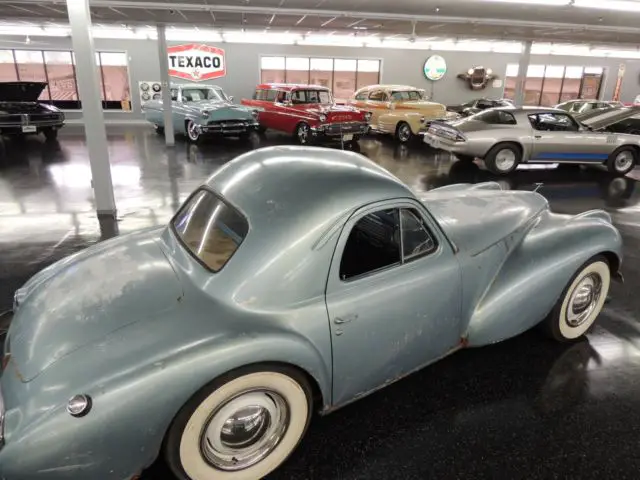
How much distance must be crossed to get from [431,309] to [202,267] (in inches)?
53.4

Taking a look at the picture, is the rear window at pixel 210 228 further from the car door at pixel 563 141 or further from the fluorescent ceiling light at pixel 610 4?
the fluorescent ceiling light at pixel 610 4

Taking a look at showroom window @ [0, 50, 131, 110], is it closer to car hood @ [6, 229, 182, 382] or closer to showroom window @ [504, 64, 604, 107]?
car hood @ [6, 229, 182, 382]

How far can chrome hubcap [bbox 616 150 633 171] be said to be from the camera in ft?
32.5

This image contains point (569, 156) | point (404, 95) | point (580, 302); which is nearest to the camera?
point (580, 302)

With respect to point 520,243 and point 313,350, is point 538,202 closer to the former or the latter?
point 520,243

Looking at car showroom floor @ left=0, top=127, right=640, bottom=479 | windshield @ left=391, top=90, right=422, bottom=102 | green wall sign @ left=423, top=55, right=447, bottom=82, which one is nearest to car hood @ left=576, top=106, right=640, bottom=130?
windshield @ left=391, top=90, right=422, bottom=102

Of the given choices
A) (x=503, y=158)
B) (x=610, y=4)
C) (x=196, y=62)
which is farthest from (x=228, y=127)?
(x=610, y=4)

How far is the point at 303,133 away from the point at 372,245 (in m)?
11.1

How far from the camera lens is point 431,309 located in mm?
2691

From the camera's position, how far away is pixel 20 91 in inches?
504

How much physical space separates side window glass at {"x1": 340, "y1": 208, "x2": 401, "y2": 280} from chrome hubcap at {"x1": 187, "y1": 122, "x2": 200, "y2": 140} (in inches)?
473

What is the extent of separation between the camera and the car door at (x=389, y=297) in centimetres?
239

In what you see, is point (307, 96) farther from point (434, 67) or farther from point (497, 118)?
point (434, 67)

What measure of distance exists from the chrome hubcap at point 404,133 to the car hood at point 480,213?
35.5 feet
